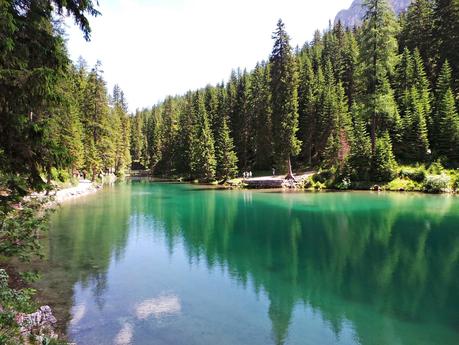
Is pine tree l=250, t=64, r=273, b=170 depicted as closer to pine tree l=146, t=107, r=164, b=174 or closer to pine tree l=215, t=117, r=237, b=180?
pine tree l=215, t=117, r=237, b=180

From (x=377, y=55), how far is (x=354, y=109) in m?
6.91

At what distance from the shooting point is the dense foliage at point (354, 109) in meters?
45.8

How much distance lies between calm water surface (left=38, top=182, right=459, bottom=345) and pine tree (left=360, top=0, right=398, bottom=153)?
1798cm

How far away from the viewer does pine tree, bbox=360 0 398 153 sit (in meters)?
45.1

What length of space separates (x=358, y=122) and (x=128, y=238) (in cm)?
3540

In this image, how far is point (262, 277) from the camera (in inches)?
634

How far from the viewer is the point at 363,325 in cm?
1139

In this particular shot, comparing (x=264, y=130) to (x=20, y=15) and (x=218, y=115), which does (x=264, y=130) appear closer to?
(x=218, y=115)

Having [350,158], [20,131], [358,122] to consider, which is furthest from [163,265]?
[358,122]

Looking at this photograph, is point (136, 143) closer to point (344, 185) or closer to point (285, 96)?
point (285, 96)

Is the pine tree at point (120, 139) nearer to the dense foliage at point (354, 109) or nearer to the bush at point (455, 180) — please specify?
the dense foliage at point (354, 109)

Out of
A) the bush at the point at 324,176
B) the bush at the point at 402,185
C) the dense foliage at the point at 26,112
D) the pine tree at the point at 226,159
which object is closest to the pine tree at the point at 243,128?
the pine tree at the point at 226,159

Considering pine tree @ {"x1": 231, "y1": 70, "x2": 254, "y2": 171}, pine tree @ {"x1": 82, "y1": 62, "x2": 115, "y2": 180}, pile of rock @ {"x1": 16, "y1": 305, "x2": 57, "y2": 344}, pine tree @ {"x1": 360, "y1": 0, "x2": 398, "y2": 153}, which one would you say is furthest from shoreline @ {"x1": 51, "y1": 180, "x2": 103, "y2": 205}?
pine tree @ {"x1": 360, "y1": 0, "x2": 398, "y2": 153}

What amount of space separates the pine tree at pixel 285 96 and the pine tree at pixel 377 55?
9.06 m
